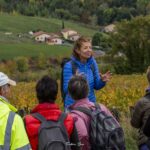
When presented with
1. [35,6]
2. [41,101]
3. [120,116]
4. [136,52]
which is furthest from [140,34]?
[35,6]

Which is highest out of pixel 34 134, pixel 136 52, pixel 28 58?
pixel 34 134

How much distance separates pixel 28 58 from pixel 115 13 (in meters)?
56.6

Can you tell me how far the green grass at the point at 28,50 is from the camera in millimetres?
83438

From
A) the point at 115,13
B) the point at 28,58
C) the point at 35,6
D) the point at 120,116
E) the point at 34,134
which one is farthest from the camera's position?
the point at 35,6

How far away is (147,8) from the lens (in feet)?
452

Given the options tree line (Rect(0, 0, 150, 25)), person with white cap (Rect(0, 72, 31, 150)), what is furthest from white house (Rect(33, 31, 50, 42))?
person with white cap (Rect(0, 72, 31, 150))

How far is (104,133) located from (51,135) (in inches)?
23.6

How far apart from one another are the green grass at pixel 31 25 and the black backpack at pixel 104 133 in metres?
105

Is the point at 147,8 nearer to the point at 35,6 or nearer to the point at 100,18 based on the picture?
the point at 100,18

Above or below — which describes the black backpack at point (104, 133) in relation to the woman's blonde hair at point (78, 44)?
below

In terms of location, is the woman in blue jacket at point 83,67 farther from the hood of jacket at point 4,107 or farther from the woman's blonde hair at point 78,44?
the hood of jacket at point 4,107

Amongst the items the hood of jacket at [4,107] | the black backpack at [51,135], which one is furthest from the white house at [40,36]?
the hood of jacket at [4,107]

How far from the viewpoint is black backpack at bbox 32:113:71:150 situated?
14.3 feet

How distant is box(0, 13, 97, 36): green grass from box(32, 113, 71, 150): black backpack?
10512 centimetres
